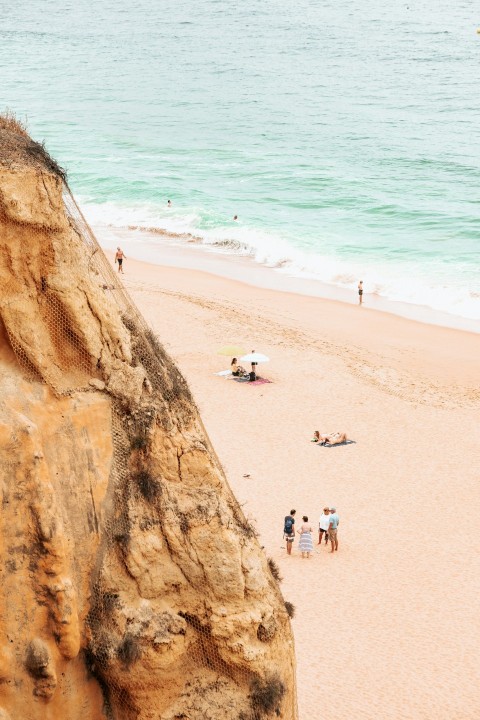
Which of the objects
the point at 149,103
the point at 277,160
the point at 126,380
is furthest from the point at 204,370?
the point at 149,103

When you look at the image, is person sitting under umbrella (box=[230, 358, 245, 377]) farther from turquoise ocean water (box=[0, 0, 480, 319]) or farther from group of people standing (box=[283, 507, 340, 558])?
turquoise ocean water (box=[0, 0, 480, 319])

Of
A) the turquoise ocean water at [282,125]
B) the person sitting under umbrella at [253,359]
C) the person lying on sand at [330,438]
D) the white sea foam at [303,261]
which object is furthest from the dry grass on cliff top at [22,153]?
the turquoise ocean water at [282,125]

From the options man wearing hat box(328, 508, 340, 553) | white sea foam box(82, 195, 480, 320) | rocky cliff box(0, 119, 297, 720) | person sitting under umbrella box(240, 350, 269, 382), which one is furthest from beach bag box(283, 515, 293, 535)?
white sea foam box(82, 195, 480, 320)

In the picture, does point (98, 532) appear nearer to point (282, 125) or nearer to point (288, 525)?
point (288, 525)

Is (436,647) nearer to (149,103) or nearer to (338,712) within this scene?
(338,712)

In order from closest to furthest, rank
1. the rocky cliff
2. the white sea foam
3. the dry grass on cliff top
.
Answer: the rocky cliff
the dry grass on cliff top
the white sea foam

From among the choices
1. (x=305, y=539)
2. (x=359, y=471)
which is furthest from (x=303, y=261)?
(x=305, y=539)
